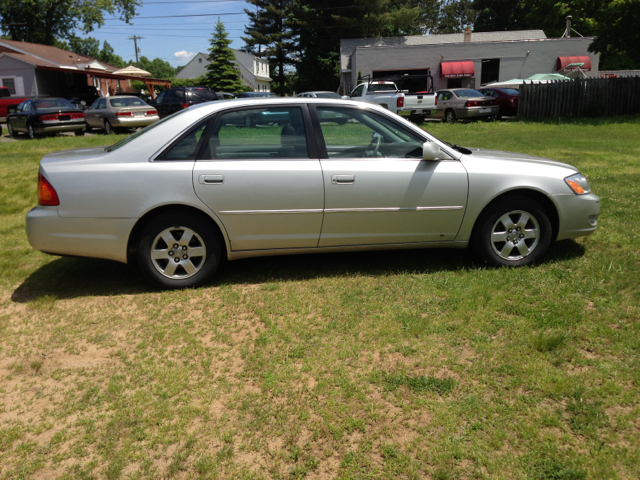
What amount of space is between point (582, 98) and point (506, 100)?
9.89 feet

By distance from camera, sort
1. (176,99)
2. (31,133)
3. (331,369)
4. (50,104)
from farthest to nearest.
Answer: (176,99), (50,104), (31,133), (331,369)

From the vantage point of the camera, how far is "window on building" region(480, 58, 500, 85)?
37906mm

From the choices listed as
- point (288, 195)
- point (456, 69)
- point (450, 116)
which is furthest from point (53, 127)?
point (456, 69)

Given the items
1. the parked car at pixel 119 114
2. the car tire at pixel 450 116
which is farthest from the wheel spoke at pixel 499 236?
the car tire at pixel 450 116

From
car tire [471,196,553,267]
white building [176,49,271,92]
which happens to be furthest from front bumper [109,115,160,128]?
white building [176,49,271,92]

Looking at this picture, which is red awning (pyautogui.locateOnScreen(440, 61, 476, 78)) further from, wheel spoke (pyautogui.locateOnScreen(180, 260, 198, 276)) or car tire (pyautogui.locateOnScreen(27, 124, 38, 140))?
wheel spoke (pyautogui.locateOnScreen(180, 260, 198, 276))

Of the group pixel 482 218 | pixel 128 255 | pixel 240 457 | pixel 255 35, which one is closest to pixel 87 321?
pixel 128 255

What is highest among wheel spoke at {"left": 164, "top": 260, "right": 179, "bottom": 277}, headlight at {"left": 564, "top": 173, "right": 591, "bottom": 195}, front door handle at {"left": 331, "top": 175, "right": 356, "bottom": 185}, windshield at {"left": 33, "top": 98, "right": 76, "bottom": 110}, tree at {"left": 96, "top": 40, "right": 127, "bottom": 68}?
tree at {"left": 96, "top": 40, "right": 127, "bottom": 68}

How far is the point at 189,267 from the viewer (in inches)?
185

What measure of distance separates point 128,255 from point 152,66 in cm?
14194

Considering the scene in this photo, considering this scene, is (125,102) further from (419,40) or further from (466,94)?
(419,40)

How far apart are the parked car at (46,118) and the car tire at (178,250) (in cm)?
1704

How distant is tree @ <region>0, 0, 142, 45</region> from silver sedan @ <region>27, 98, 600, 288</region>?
55.0 metres

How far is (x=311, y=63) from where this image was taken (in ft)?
163
